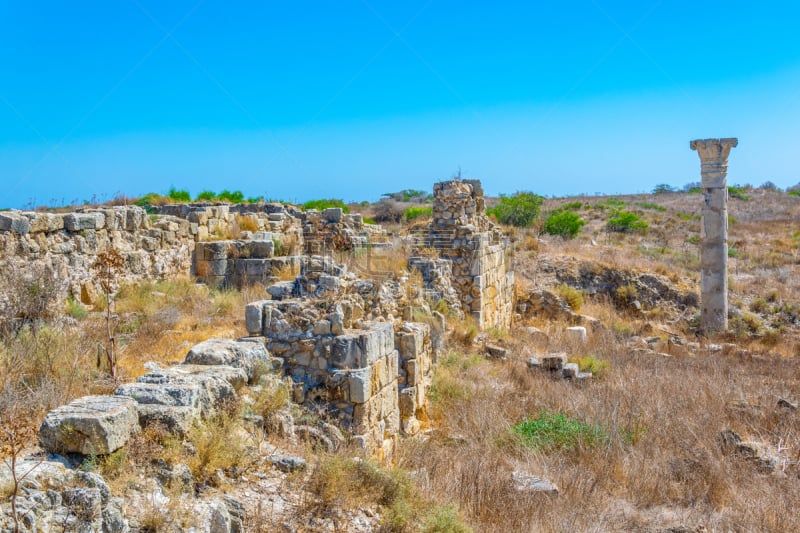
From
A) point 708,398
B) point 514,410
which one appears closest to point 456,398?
point 514,410

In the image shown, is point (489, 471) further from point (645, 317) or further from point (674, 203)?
point (674, 203)

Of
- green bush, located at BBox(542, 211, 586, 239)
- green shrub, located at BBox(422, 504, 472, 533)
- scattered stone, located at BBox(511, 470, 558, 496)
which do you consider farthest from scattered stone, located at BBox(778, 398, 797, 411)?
green bush, located at BBox(542, 211, 586, 239)

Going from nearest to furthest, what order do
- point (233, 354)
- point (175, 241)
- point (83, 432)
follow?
point (83, 432)
point (233, 354)
point (175, 241)

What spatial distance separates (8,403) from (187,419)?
3.81 feet

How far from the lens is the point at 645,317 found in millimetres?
16297

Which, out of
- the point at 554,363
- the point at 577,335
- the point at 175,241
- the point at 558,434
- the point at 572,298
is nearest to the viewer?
the point at 558,434

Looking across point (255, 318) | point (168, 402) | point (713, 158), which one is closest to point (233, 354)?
point (255, 318)

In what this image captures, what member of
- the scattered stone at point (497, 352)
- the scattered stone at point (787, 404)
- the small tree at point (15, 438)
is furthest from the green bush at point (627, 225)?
the small tree at point (15, 438)

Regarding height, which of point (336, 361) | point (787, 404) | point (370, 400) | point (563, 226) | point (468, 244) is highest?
point (563, 226)

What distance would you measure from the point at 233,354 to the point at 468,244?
317 inches

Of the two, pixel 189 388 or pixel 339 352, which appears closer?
pixel 189 388

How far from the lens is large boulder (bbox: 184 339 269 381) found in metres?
4.73

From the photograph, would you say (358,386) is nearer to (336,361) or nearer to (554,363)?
(336,361)

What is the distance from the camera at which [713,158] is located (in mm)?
14359
